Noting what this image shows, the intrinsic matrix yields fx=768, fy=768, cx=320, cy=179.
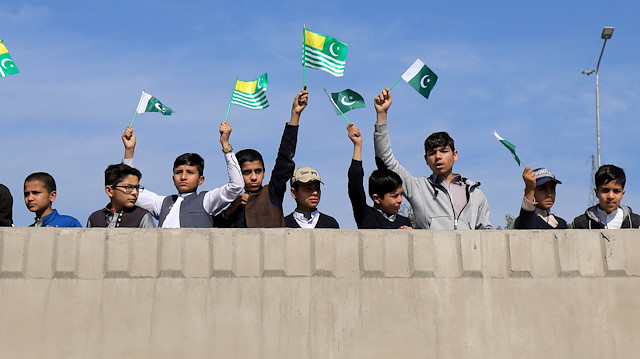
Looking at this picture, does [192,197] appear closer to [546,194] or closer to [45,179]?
[45,179]

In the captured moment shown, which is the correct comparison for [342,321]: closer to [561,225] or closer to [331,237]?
[331,237]

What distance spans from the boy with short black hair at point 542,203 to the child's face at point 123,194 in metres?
3.42

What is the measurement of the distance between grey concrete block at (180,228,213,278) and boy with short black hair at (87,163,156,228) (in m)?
1.48

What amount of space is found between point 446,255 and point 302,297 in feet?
3.56

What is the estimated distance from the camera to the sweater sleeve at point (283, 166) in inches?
254

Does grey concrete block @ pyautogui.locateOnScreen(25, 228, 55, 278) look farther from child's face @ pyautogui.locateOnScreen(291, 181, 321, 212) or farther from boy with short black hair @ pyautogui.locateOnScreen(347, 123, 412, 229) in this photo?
boy with short black hair @ pyautogui.locateOnScreen(347, 123, 412, 229)

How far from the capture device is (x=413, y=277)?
5.51 metres

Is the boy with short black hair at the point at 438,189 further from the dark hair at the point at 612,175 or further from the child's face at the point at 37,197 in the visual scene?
the child's face at the point at 37,197

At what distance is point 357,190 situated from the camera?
658cm

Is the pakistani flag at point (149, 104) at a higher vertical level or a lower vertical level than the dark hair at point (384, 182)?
higher

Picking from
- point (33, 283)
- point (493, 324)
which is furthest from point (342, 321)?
point (33, 283)

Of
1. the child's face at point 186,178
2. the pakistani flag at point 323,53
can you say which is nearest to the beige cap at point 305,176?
the child's face at point 186,178

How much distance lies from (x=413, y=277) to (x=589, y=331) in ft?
4.40

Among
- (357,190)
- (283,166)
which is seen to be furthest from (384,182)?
(283,166)
